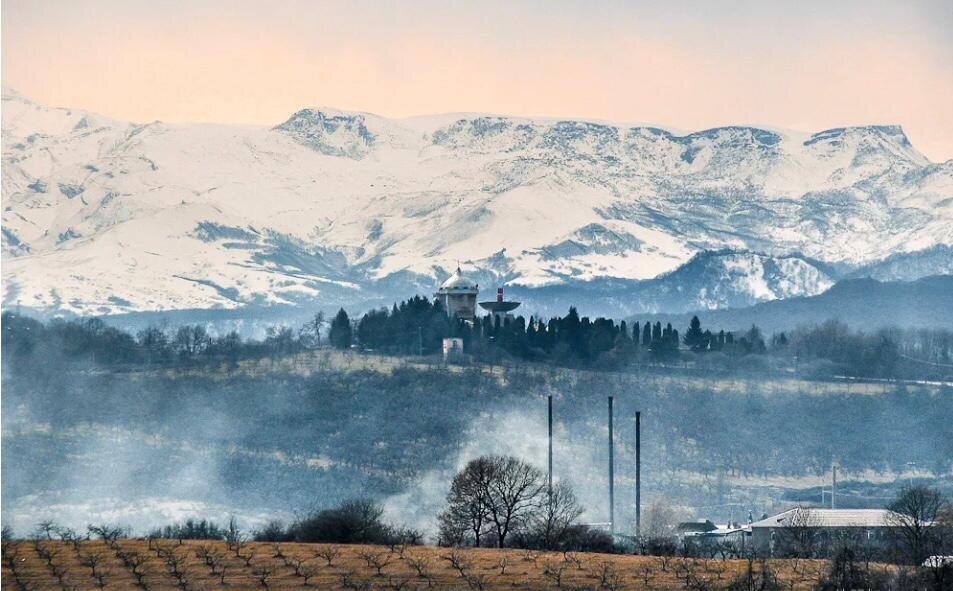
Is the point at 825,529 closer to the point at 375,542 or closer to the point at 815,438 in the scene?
the point at 375,542

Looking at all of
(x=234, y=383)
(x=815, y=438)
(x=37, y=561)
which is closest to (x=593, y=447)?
(x=815, y=438)

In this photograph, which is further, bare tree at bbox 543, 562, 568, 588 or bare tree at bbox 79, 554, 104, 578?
bare tree at bbox 79, 554, 104, 578

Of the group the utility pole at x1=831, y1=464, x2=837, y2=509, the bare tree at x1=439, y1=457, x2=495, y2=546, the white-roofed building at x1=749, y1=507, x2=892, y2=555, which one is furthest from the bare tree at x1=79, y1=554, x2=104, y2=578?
the utility pole at x1=831, y1=464, x2=837, y2=509

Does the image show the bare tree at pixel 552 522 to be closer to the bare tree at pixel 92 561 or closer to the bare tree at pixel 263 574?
the bare tree at pixel 263 574

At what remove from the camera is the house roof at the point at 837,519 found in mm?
122375

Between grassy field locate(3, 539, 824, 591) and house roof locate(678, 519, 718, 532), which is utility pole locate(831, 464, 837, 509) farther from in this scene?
grassy field locate(3, 539, 824, 591)

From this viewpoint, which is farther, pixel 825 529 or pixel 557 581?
pixel 825 529

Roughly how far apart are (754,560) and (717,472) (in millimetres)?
88066

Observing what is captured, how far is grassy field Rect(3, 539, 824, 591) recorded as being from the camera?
8331 cm

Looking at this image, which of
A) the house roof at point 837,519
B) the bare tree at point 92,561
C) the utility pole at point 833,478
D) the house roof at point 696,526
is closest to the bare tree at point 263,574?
the bare tree at point 92,561

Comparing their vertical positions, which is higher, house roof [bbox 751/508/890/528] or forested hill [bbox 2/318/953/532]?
forested hill [bbox 2/318/953/532]

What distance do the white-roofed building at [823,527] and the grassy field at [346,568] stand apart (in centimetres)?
2319

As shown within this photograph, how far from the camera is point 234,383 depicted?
7844 inches

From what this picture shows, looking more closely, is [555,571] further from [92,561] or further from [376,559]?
[92,561]
